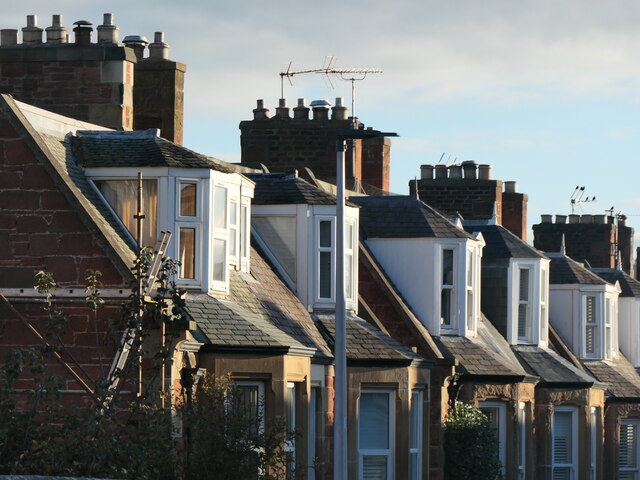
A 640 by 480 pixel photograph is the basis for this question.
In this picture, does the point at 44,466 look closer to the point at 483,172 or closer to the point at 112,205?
the point at 112,205

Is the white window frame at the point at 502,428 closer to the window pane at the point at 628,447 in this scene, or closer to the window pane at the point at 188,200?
the window pane at the point at 628,447

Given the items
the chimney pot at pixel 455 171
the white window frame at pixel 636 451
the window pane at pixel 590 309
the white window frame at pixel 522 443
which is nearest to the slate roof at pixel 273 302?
the white window frame at pixel 522 443

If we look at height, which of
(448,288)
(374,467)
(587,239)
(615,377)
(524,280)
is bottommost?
(374,467)

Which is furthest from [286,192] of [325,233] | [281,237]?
[325,233]

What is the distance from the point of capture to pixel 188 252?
28.8 meters

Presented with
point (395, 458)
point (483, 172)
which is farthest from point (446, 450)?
point (483, 172)

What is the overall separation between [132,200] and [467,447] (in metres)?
11.0

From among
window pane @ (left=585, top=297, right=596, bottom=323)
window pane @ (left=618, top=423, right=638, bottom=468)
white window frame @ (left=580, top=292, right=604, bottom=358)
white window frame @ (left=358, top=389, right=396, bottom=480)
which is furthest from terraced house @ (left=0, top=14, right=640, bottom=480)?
window pane @ (left=618, top=423, right=638, bottom=468)

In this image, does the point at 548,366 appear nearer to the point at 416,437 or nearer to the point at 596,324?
the point at 596,324

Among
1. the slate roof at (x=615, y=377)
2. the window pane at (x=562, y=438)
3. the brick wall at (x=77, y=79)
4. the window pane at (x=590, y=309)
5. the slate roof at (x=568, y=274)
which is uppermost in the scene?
the brick wall at (x=77, y=79)

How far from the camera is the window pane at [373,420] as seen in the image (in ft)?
109

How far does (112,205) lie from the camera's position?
2836cm

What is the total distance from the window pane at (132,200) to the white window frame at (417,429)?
310 inches

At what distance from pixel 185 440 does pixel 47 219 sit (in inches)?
149
